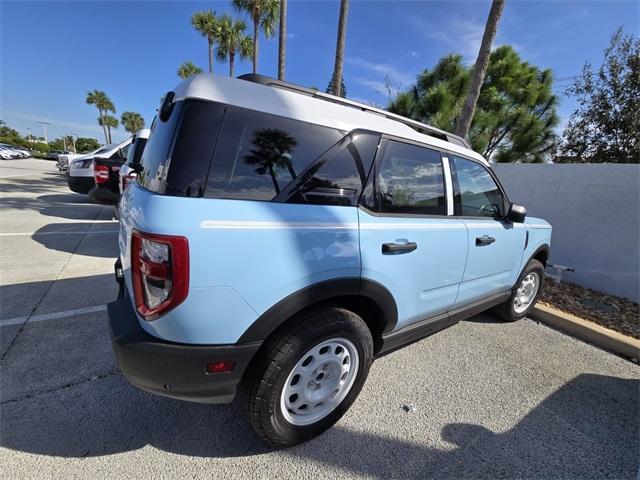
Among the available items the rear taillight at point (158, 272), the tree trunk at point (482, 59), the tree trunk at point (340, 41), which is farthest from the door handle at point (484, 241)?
the tree trunk at point (340, 41)

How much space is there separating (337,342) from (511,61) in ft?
52.9

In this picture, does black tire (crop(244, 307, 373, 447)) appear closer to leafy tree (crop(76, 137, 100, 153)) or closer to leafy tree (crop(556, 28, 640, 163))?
leafy tree (crop(556, 28, 640, 163))

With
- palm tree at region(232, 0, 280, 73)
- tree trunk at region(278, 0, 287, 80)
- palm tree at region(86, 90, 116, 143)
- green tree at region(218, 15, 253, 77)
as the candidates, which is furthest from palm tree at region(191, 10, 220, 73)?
palm tree at region(86, 90, 116, 143)

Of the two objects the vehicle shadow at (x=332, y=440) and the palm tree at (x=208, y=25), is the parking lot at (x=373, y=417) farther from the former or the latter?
the palm tree at (x=208, y=25)

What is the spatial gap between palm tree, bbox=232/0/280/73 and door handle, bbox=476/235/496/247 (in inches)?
663

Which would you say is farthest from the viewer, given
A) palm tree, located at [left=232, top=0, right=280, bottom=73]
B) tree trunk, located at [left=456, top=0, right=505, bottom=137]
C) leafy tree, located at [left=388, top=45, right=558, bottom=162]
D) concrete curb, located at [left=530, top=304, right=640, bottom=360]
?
palm tree, located at [left=232, top=0, right=280, bottom=73]

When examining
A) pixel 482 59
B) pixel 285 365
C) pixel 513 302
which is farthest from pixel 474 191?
pixel 482 59

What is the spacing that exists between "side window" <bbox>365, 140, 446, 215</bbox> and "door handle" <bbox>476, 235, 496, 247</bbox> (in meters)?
0.47

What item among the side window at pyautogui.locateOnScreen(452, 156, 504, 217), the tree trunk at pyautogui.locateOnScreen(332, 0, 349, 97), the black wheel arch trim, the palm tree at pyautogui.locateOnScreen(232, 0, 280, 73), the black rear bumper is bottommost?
the black rear bumper

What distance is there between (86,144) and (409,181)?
89.0 metres

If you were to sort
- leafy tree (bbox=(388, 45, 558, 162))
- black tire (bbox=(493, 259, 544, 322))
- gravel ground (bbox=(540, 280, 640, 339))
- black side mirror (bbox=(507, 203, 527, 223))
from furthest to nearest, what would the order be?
leafy tree (bbox=(388, 45, 558, 162))
gravel ground (bbox=(540, 280, 640, 339))
black tire (bbox=(493, 259, 544, 322))
black side mirror (bbox=(507, 203, 527, 223))

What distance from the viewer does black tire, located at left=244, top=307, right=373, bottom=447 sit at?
163 cm

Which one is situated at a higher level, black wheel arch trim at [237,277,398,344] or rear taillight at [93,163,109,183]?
rear taillight at [93,163,109,183]

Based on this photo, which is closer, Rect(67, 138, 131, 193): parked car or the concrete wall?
the concrete wall
